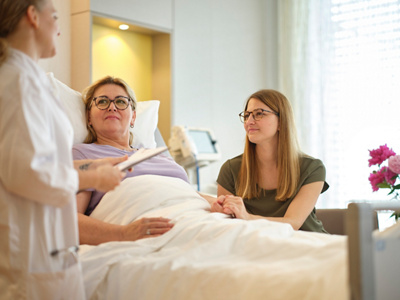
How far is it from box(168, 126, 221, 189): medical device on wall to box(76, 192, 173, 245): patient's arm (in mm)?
2325

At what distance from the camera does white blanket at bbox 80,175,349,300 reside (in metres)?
1.28

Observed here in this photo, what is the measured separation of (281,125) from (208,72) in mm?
2629

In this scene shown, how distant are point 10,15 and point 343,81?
422 centimetres

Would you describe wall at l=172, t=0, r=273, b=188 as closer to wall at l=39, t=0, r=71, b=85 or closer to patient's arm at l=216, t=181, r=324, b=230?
wall at l=39, t=0, r=71, b=85

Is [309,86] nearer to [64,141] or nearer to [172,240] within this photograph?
[172,240]

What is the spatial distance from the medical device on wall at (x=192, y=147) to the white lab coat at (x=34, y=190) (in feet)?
9.02

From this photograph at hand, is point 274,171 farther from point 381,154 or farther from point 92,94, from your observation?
point 92,94

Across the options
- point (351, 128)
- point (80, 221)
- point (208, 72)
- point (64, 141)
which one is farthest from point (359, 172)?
point (64, 141)

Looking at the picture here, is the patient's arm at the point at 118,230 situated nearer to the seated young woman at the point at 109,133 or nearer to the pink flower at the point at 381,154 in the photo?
the seated young woman at the point at 109,133

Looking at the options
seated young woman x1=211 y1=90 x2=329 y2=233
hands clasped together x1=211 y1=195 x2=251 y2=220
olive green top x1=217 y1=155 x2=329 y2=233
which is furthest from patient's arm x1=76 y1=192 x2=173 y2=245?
olive green top x1=217 y1=155 x2=329 y2=233

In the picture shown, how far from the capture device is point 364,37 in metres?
4.96

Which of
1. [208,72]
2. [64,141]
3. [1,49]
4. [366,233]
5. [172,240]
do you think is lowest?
[172,240]

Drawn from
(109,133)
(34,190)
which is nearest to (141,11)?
(109,133)

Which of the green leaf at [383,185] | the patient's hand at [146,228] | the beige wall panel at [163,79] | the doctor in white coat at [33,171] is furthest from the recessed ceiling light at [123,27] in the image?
the doctor in white coat at [33,171]
